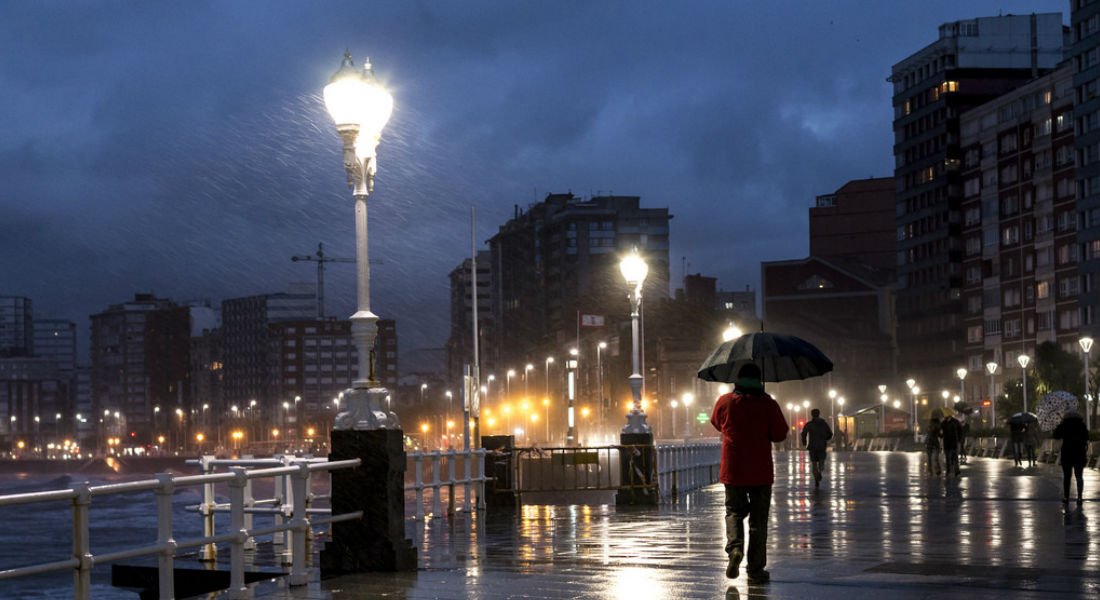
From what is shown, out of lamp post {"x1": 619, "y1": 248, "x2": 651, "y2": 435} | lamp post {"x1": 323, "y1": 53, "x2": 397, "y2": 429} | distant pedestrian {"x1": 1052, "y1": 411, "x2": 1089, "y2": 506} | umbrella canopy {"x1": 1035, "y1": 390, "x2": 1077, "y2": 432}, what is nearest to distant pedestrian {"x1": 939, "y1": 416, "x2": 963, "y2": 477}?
lamp post {"x1": 619, "y1": 248, "x2": 651, "y2": 435}

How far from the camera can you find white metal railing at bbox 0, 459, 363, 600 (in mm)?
10157

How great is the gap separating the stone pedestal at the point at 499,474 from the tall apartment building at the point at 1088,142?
7997 centimetres

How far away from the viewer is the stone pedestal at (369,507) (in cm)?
1441

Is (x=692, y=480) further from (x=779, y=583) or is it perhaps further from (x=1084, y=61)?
(x=1084, y=61)

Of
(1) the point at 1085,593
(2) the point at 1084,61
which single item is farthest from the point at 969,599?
(2) the point at 1084,61

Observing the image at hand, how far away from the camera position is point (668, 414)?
11275cm

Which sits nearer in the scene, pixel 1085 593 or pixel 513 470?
pixel 1085 593

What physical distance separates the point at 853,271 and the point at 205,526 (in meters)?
121

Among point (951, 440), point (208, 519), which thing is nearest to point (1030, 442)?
point (951, 440)

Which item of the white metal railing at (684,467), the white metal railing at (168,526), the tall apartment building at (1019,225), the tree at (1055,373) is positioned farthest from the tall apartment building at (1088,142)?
the white metal railing at (168,526)

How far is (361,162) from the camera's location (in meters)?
15.7

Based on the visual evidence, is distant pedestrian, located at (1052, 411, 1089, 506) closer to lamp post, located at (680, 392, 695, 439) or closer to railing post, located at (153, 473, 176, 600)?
railing post, located at (153, 473, 176, 600)

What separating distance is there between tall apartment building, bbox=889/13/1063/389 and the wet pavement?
10192 centimetres

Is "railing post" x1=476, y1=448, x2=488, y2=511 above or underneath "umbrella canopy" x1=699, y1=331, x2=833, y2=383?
underneath
